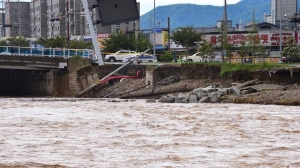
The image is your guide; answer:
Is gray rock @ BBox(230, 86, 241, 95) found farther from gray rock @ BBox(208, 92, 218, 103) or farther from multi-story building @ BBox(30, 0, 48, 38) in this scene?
multi-story building @ BBox(30, 0, 48, 38)

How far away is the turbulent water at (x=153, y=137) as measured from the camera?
18156mm

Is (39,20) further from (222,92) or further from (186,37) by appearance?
(222,92)

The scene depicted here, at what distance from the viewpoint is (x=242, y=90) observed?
137 ft

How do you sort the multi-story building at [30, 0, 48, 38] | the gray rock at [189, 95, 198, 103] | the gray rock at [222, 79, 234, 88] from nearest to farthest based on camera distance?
the gray rock at [189, 95, 198, 103]
the gray rock at [222, 79, 234, 88]
the multi-story building at [30, 0, 48, 38]

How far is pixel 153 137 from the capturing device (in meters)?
23.1

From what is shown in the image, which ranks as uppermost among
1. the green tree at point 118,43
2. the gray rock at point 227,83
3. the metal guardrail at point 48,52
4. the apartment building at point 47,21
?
the apartment building at point 47,21

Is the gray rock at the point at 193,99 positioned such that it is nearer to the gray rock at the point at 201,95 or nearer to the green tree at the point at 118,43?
the gray rock at the point at 201,95

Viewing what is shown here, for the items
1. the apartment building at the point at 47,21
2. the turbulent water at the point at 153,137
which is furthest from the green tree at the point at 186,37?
the turbulent water at the point at 153,137

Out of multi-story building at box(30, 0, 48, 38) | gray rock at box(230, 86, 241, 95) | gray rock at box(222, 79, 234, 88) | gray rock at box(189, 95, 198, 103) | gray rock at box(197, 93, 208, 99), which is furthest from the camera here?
multi-story building at box(30, 0, 48, 38)

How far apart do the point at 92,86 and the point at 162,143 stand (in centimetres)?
3560

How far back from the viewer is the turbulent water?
18.2 meters

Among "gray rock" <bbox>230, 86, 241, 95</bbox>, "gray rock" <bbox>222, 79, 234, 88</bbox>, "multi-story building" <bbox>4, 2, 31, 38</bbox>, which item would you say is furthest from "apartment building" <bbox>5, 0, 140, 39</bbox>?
"gray rock" <bbox>230, 86, 241, 95</bbox>

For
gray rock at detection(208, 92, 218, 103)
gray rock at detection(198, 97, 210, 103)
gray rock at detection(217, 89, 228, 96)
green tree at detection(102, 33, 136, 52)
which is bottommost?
gray rock at detection(198, 97, 210, 103)

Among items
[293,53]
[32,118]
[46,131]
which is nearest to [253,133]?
[46,131]
